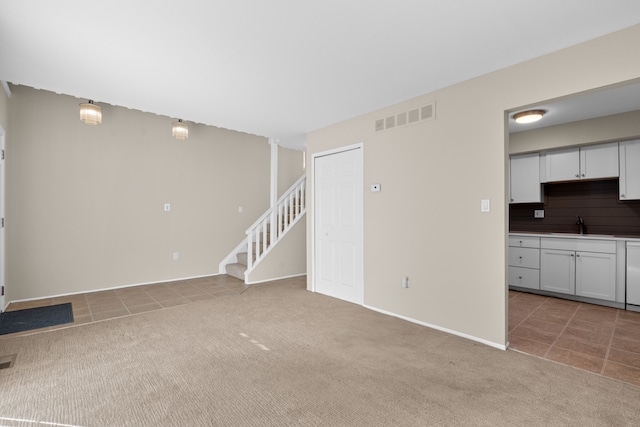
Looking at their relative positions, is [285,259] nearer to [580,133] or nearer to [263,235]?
[263,235]

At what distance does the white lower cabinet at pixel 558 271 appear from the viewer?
4305 millimetres

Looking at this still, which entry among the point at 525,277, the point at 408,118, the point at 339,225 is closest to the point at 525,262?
the point at 525,277

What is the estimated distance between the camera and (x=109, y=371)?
93.9 inches

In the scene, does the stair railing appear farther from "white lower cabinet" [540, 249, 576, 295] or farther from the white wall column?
"white lower cabinet" [540, 249, 576, 295]

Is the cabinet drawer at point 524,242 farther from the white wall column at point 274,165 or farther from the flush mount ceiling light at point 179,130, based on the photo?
the flush mount ceiling light at point 179,130

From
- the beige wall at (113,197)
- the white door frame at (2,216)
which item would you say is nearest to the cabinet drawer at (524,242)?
the beige wall at (113,197)

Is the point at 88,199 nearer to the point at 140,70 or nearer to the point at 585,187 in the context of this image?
the point at 140,70

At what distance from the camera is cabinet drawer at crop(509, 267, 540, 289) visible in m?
4.64

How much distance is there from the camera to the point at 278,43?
238cm

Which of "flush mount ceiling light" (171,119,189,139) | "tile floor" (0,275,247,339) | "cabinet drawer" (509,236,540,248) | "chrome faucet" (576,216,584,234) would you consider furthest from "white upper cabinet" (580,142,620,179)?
"flush mount ceiling light" (171,119,189,139)

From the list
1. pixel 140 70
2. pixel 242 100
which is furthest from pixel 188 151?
pixel 140 70

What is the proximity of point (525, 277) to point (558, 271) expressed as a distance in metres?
0.45

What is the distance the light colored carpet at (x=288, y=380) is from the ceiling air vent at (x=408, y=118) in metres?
2.33

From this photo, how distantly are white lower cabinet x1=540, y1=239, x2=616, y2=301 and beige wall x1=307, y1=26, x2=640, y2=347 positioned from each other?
2403 mm
